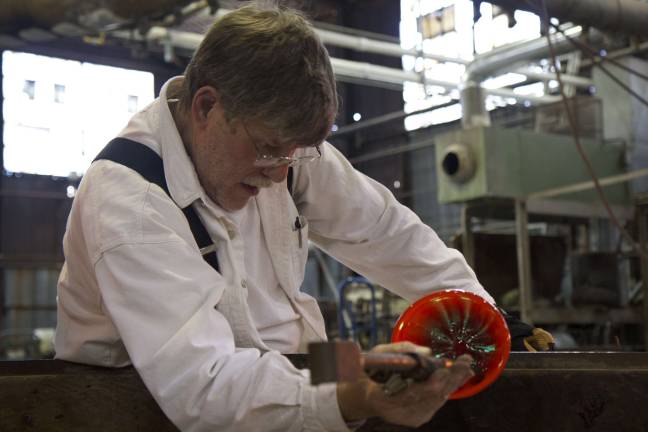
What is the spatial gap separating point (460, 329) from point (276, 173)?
387mm

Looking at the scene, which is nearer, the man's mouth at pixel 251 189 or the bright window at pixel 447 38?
the man's mouth at pixel 251 189

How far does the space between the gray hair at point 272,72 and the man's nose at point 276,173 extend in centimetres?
7

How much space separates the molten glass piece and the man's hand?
18cm

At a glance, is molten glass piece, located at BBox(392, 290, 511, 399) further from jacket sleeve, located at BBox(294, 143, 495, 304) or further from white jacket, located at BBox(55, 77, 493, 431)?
jacket sleeve, located at BBox(294, 143, 495, 304)

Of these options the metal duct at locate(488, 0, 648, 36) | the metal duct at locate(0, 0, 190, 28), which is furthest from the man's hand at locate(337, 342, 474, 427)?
the metal duct at locate(0, 0, 190, 28)

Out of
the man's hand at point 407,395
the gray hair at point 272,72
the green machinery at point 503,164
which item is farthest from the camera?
the green machinery at point 503,164

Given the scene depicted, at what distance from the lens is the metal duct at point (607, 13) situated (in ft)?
13.1

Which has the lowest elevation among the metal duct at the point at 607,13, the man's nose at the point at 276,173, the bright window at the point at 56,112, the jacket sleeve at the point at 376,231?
the jacket sleeve at the point at 376,231

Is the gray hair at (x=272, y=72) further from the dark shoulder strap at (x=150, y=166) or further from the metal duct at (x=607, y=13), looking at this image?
the metal duct at (x=607, y=13)

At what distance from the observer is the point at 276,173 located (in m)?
1.38

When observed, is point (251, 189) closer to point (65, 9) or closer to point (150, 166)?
point (150, 166)

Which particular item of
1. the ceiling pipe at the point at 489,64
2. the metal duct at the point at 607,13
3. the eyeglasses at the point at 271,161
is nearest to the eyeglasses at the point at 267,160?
the eyeglasses at the point at 271,161

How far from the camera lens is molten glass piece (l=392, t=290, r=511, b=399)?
119 cm

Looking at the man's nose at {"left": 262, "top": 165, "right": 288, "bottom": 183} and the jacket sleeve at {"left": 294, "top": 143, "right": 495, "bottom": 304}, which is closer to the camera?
the man's nose at {"left": 262, "top": 165, "right": 288, "bottom": 183}
